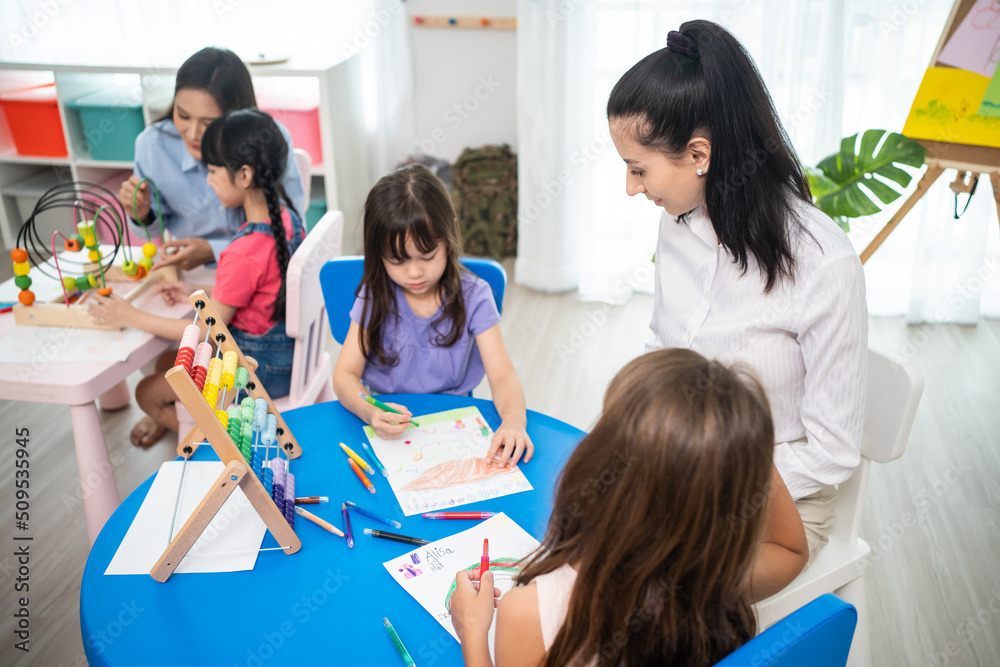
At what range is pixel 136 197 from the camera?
7.40 ft

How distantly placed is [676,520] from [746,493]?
8 centimetres

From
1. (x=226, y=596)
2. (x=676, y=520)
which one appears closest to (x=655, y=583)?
(x=676, y=520)

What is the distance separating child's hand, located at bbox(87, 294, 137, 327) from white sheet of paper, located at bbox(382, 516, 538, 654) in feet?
3.26

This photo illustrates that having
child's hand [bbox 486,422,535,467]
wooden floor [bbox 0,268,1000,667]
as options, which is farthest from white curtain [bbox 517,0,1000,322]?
child's hand [bbox 486,422,535,467]

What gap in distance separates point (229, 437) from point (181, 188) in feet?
5.31

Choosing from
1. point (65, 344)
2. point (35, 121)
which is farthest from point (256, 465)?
point (35, 121)

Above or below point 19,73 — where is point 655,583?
below

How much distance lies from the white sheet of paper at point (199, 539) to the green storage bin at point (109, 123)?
8.65 feet

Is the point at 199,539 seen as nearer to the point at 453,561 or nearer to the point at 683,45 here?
the point at 453,561

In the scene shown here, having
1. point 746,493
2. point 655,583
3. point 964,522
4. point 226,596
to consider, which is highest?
point 746,493

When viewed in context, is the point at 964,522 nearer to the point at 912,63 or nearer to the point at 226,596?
the point at 912,63

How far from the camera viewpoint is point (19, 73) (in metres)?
3.82

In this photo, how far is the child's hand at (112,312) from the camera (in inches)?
66.6

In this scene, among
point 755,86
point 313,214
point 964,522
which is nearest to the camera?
point 755,86
